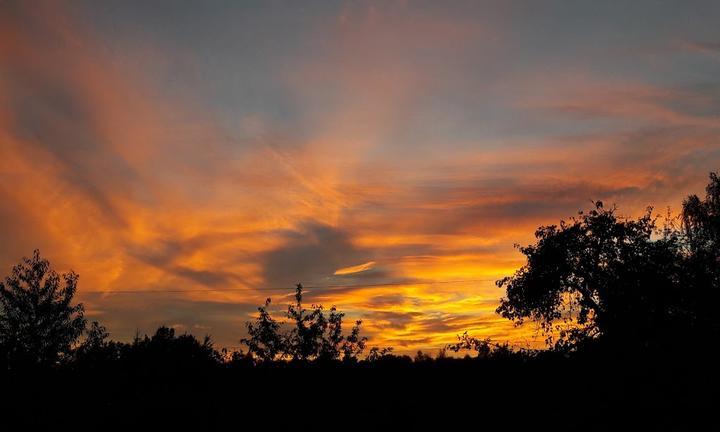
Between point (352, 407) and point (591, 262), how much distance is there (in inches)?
1004

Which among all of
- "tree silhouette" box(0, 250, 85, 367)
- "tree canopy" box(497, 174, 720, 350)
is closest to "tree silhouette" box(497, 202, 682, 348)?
"tree canopy" box(497, 174, 720, 350)

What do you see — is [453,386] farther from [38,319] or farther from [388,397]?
[38,319]

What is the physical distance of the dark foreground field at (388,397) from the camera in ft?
42.3

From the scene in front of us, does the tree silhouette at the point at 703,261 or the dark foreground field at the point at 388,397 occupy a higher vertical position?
the tree silhouette at the point at 703,261

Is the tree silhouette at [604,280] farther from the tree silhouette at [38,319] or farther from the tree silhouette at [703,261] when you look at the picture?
the tree silhouette at [38,319]

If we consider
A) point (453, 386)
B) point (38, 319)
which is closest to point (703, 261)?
point (453, 386)

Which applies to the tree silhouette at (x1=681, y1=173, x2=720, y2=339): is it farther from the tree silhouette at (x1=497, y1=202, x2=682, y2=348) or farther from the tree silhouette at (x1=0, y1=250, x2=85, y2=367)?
the tree silhouette at (x1=0, y1=250, x2=85, y2=367)

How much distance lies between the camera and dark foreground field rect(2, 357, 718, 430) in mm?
12891

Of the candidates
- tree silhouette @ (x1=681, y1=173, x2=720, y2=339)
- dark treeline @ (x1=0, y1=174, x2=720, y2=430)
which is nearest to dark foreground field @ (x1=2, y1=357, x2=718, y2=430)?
dark treeline @ (x1=0, y1=174, x2=720, y2=430)

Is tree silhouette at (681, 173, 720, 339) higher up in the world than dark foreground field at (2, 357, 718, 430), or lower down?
higher up

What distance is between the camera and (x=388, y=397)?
14977 millimetres

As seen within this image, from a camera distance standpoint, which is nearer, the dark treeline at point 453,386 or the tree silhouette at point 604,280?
the dark treeline at point 453,386

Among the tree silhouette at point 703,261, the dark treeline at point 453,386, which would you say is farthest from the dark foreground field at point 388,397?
the tree silhouette at point 703,261

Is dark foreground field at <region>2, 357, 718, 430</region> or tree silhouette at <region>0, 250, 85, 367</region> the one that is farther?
tree silhouette at <region>0, 250, 85, 367</region>
